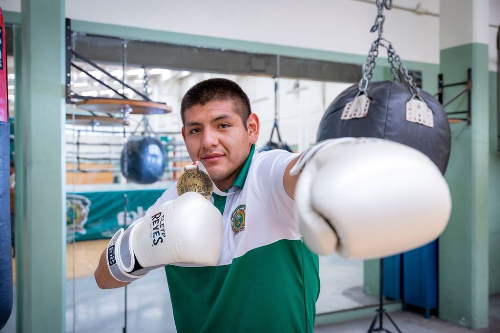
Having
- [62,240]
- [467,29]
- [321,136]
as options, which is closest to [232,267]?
[321,136]

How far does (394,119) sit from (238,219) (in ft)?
2.36

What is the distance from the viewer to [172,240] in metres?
1.18

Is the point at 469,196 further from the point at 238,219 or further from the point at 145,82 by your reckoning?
the point at 238,219

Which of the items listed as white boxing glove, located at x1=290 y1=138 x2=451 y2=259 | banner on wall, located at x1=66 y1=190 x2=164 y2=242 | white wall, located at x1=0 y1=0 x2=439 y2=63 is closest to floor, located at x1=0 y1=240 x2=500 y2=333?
banner on wall, located at x1=66 y1=190 x2=164 y2=242

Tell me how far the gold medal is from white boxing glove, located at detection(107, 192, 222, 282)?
0.09 meters

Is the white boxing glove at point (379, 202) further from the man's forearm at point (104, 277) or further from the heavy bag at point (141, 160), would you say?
the heavy bag at point (141, 160)

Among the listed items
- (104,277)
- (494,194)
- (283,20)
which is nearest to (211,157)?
(104,277)

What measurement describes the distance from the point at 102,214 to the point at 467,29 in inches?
146

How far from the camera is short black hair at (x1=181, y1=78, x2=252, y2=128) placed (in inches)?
53.4

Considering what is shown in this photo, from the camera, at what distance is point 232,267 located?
1.32 metres

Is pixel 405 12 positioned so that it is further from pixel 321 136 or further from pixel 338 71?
pixel 321 136

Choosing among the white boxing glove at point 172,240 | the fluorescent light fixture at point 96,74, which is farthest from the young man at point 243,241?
the fluorescent light fixture at point 96,74

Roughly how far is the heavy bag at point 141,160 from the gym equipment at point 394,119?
10.0 ft

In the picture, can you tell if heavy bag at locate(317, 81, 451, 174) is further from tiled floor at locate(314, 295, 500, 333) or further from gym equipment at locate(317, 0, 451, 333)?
tiled floor at locate(314, 295, 500, 333)
